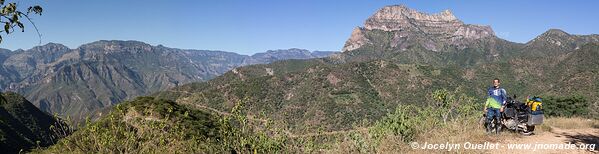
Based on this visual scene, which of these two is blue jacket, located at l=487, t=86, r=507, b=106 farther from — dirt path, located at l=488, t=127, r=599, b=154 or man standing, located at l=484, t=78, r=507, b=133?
dirt path, located at l=488, t=127, r=599, b=154

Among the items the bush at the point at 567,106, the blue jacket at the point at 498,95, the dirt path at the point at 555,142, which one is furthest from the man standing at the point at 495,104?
the bush at the point at 567,106

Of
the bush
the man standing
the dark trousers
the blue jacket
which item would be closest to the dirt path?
the dark trousers

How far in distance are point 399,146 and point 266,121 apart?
10.8 ft

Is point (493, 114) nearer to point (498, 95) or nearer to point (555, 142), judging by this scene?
point (498, 95)

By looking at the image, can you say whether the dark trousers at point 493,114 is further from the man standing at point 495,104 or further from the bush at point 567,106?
the bush at point 567,106

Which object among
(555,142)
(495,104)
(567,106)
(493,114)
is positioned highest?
(495,104)

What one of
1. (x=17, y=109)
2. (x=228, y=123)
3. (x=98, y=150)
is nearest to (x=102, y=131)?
(x=98, y=150)

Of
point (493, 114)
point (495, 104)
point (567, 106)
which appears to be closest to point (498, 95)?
point (495, 104)

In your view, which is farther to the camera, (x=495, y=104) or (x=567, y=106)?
(x=567, y=106)

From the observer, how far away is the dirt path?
11297 millimetres

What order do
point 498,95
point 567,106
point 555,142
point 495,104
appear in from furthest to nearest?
point 567,106, point 498,95, point 495,104, point 555,142

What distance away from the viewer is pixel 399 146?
10.3 meters

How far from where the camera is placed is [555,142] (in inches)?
496

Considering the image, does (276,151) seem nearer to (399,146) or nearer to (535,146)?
(399,146)
